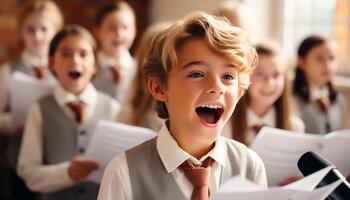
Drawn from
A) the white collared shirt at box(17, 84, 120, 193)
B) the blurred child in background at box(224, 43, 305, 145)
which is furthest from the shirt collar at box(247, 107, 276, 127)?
the white collared shirt at box(17, 84, 120, 193)

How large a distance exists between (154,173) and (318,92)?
188cm

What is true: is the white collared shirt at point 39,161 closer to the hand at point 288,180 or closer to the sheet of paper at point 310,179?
the hand at point 288,180

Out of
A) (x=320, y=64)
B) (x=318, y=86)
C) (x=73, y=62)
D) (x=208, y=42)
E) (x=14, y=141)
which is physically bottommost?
(x=14, y=141)

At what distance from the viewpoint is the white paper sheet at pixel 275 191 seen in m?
0.98

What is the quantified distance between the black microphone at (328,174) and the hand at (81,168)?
87 centimetres

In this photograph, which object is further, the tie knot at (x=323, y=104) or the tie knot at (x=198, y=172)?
the tie knot at (x=323, y=104)

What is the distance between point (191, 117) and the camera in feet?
3.84

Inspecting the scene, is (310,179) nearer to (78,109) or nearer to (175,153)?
(175,153)

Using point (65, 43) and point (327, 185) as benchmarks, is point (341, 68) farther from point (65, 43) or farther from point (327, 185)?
point (327, 185)

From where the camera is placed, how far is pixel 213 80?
1151 mm

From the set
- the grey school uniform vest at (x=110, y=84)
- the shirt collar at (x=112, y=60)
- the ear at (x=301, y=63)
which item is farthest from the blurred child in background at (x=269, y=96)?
the shirt collar at (x=112, y=60)

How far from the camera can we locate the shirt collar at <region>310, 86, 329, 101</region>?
292 cm

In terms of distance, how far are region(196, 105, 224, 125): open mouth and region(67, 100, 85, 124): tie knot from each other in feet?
3.62

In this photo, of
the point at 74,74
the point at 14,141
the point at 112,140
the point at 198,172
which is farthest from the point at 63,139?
the point at 198,172
